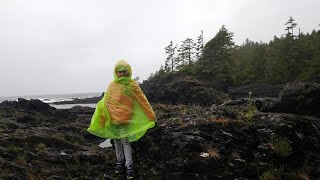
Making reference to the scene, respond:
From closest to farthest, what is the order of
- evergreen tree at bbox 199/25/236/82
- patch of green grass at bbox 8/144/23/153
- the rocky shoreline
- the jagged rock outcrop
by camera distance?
the rocky shoreline < patch of green grass at bbox 8/144/23/153 < the jagged rock outcrop < evergreen tree at bbox 199/25/236/82

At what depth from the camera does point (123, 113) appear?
7.55 m

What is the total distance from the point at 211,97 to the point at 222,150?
3473 cm

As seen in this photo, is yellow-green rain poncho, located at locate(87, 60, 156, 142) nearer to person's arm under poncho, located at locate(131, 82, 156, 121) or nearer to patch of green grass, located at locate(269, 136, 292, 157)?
person's arm under poncho, located at locate(131, 82, 156, 121)

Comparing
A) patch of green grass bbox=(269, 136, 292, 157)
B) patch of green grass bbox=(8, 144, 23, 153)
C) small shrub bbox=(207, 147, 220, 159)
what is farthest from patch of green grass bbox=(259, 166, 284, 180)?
patch of green grass bbox=(8, 144, 23, 153)

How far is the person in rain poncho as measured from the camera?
24.6ft

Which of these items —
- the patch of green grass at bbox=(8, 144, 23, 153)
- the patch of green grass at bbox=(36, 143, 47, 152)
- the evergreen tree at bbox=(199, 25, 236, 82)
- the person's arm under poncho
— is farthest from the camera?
the evergreen tree at bbox=(199, 25, 236, 82)

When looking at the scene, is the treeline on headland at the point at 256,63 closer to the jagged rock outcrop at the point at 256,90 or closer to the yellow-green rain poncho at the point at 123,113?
the jagged rock outcrop at the point at 256,90

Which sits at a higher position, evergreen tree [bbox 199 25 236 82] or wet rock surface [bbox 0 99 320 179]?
evergreen tree [bbox 199 25 236 82]

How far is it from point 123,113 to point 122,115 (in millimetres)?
55

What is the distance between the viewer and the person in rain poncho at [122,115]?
750cm

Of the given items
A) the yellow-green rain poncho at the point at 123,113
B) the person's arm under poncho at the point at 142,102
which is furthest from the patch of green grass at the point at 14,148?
the person's arm under poncho at the point at 142,102

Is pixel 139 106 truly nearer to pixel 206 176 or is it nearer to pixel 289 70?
pixel 206 176

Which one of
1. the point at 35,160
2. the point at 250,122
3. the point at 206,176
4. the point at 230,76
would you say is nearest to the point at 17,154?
the point at 35,160

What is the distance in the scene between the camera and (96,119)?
25.8 ft
